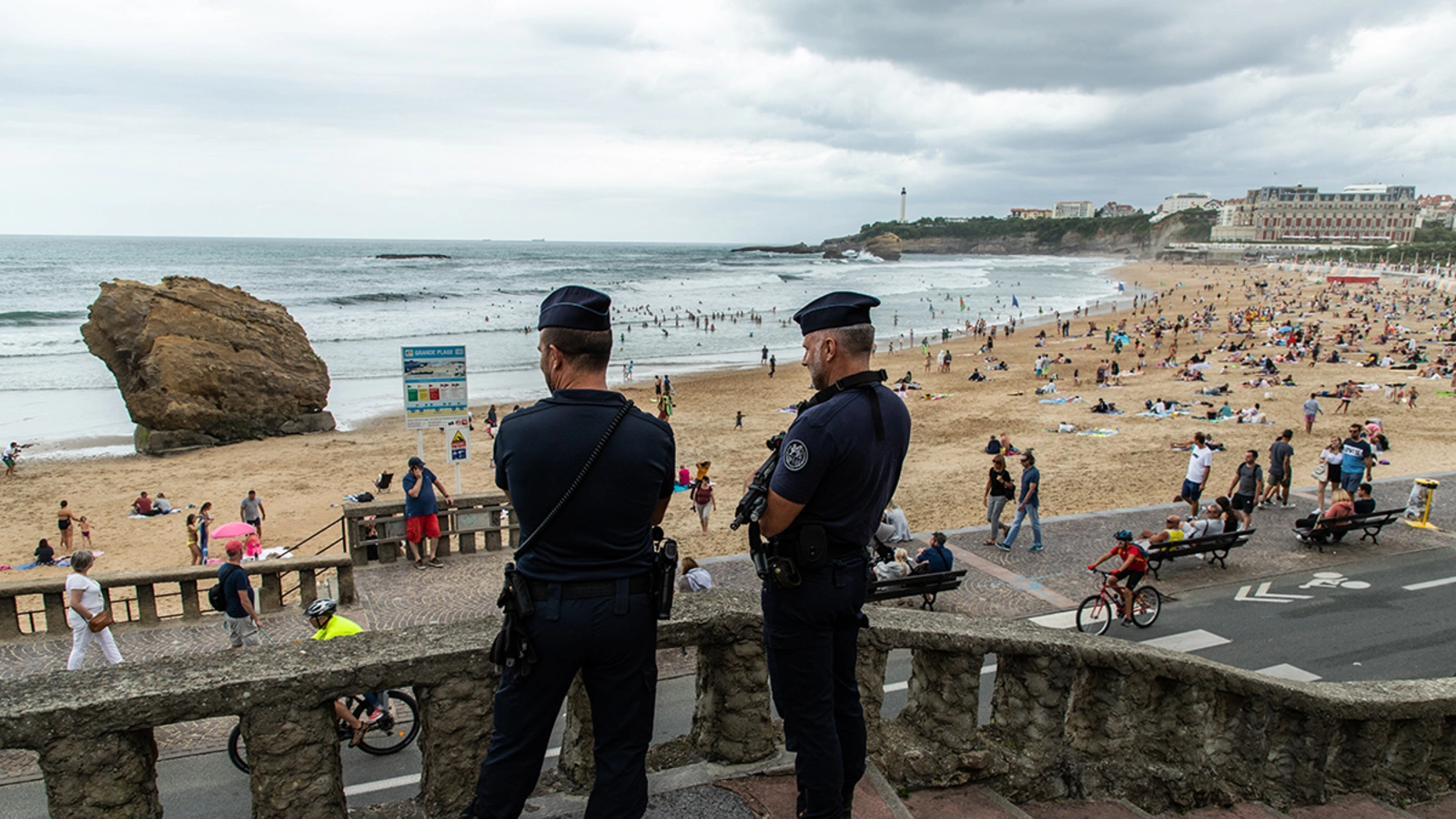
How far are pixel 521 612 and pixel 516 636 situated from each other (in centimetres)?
8

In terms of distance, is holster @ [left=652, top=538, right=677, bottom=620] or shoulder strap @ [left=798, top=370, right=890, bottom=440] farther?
shoulder strap @ [left=798, top=370, right=890, bottom=440]

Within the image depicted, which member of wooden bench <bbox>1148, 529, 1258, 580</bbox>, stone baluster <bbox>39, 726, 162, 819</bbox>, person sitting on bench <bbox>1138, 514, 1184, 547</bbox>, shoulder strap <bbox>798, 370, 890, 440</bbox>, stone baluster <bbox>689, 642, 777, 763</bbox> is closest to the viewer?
stone baluster <bbox>39, 726, 162, 819</bbox>

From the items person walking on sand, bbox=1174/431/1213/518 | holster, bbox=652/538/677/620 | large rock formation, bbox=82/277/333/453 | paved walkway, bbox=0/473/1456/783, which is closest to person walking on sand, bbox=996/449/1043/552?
paved walkway, bbox=0/473/1456/783

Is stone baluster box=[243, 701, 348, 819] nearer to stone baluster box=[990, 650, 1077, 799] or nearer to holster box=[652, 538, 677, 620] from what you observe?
holster box=[652, 538, 677, 620]

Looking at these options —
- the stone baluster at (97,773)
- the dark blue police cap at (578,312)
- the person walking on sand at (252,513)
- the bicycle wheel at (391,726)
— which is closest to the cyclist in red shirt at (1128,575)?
the bicycle wheel at (391,726)

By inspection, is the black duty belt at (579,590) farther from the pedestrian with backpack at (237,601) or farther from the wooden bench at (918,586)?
the wooden bench at (918,586)

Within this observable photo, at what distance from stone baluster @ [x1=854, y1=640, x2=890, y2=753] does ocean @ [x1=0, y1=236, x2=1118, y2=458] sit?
27736 mm

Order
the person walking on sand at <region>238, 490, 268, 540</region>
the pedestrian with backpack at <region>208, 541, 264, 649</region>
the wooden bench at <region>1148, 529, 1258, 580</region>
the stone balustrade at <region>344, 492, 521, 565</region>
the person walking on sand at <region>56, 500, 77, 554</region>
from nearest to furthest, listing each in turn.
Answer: the pedestrian with backpack at <region>208, 541, 264, 649</region>
the wooden bench at <region>1148, 529, 1258, 580</region>
the stone balustrade at <region>344, 492, 521, 565</region>
the person walking on sand at <region>56, 500, 77, 554</region>
the person walking on sand at <region>238, 490, 268, 540</region>

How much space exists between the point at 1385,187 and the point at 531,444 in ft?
705

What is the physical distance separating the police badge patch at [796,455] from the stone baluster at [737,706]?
0.87 m

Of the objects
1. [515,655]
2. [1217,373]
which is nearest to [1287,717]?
[515,655]

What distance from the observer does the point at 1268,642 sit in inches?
376

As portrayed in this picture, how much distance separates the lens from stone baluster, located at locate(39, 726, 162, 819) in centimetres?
241

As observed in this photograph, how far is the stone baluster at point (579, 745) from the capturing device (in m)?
3.09
